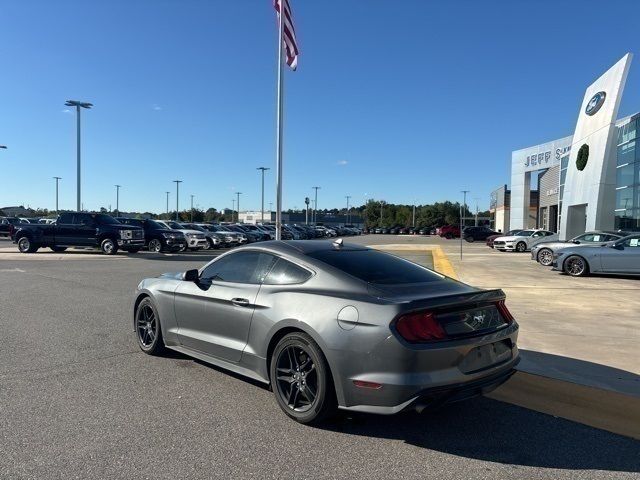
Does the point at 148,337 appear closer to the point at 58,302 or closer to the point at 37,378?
the point at 37,378

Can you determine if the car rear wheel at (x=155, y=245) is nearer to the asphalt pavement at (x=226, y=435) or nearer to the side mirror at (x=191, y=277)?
the asphalt pavement at (x=226, y=435)

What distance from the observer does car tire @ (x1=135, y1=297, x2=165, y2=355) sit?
6000mm

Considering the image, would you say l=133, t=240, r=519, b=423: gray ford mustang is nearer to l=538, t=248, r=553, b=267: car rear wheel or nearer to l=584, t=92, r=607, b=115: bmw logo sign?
l=538, t=248, r=553, b=267: car rear wheel

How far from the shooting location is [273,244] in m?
5.12

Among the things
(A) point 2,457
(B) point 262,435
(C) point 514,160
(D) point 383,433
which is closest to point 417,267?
(D) point 383,433

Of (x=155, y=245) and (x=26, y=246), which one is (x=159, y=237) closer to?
(x=155, y=245)

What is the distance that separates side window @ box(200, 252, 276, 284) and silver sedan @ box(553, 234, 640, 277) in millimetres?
12581

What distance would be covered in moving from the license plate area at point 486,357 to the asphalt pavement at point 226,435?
549mm

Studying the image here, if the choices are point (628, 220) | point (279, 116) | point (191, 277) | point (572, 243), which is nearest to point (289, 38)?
point (279, 116)

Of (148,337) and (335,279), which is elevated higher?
(335,279)

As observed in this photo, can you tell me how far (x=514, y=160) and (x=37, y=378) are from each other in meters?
58.2

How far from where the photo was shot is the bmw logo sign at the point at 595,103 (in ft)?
95.3

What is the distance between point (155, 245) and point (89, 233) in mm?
3631

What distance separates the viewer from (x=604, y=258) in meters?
14.4
